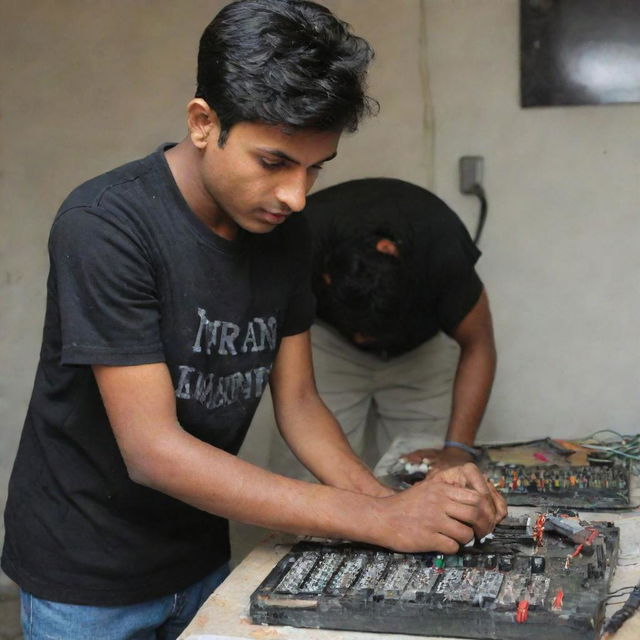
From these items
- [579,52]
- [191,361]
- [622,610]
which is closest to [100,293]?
[191,361]

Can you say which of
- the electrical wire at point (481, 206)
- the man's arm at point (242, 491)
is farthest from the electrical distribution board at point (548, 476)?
the electrical wire at point (481, 206)

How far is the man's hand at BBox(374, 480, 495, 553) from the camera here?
4.93 ft

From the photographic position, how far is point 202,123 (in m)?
1.44

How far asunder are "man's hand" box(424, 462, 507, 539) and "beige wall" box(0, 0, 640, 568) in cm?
167

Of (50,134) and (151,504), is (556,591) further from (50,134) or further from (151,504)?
(50,134)

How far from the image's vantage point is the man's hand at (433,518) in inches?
59.2

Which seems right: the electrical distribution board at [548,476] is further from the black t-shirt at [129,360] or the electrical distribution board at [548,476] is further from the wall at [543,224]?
the wall at [543,224]

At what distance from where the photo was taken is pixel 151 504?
160cm

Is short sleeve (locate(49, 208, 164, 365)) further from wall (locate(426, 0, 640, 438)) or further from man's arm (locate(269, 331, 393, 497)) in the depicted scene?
wall (locate(426, 0, 640, 438))

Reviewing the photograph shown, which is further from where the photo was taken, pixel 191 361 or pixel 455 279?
pixel 455 279

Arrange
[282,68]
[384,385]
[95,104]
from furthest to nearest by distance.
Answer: [95,104]
[384,385]
[282,68]

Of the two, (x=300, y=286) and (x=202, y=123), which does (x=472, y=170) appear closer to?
(x=300, y=286)

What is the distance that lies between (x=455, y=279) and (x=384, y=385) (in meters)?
0.60

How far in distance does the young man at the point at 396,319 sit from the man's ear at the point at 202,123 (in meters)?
0.98
